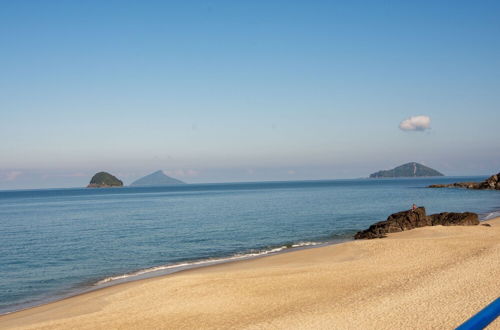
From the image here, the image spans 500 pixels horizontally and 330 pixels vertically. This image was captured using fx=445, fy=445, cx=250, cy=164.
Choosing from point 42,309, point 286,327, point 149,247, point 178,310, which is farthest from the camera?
point 149,247

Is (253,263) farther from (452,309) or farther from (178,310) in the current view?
(452,309)

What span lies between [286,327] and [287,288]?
19.1 feet

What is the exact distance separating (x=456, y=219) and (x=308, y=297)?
30.3 meters

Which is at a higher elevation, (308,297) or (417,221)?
(417,221)

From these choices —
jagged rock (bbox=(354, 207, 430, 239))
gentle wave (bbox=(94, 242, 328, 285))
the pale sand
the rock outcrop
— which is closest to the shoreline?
gentle wave (bbox=(94, 242, 328, 285))

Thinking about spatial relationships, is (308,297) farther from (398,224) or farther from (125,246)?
(398,224)

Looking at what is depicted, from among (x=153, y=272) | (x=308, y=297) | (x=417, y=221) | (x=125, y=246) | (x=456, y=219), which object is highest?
(x=456, y=219)

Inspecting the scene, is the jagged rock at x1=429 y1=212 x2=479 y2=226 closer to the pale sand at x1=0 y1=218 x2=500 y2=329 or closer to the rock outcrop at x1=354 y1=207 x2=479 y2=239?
the rock outcrop at x1=354 y1=207 x2=479 y2=239

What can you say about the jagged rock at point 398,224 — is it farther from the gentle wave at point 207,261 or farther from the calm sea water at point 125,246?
the gentle wave at point 207,261

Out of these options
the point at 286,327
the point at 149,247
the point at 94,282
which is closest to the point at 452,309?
the point at 286,327

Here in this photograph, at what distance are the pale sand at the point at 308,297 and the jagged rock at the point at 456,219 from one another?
1615cm

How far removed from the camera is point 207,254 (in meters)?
33.2

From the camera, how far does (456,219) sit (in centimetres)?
4250

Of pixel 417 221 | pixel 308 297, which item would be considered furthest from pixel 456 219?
pixel 308 297
